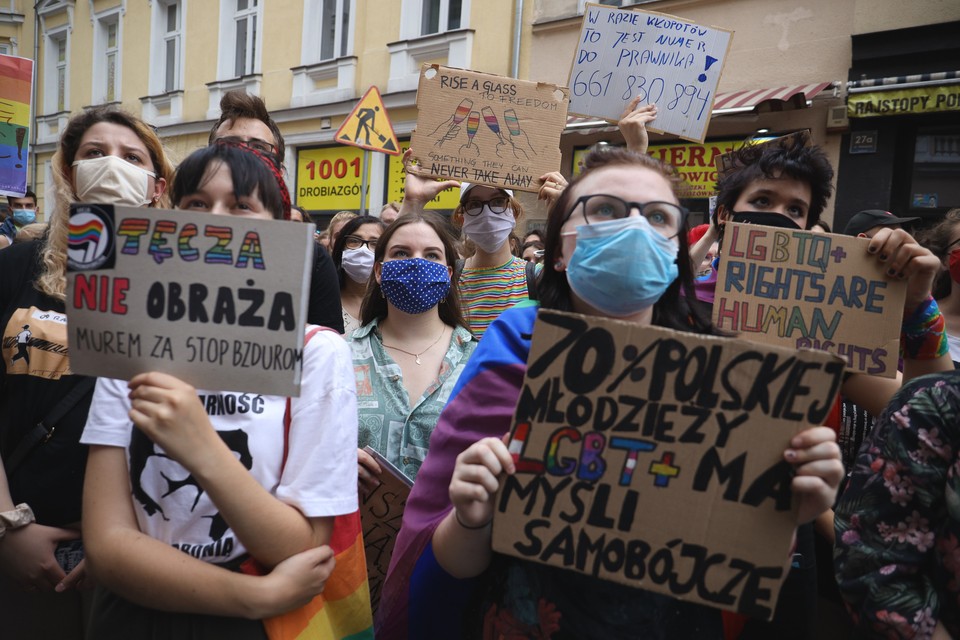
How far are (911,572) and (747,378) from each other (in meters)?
0.69

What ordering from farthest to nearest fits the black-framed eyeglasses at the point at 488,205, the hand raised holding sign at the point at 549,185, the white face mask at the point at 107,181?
the black-framed eyeglasses at the point at 488,205 < the hand raised holding sign at the point at 549,185 < the white face mask at the point at 107,181

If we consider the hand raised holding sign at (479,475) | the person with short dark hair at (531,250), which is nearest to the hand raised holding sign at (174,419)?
the hand raised holding sign at (479,475)

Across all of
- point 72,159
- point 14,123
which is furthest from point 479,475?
point 14,123

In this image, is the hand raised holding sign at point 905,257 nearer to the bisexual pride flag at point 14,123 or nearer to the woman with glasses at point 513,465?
the woman with glasses at point 513,465

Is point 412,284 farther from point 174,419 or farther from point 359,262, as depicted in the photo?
point 174,419

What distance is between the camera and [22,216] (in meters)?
7.79

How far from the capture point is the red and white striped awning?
24.9ft

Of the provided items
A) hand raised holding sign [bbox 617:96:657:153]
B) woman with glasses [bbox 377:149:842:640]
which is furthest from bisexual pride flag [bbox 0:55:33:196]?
woman with glasses [bbox 377:149:842:640]

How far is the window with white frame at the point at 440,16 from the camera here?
11.5 meters

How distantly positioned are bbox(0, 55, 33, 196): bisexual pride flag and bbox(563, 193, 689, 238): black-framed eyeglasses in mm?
4032

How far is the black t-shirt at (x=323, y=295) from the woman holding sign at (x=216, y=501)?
1.02 m

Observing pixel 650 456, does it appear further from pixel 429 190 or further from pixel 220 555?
pixel 429 190

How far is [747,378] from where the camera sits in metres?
1.40

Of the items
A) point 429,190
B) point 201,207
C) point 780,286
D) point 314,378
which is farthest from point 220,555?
point 429,190
